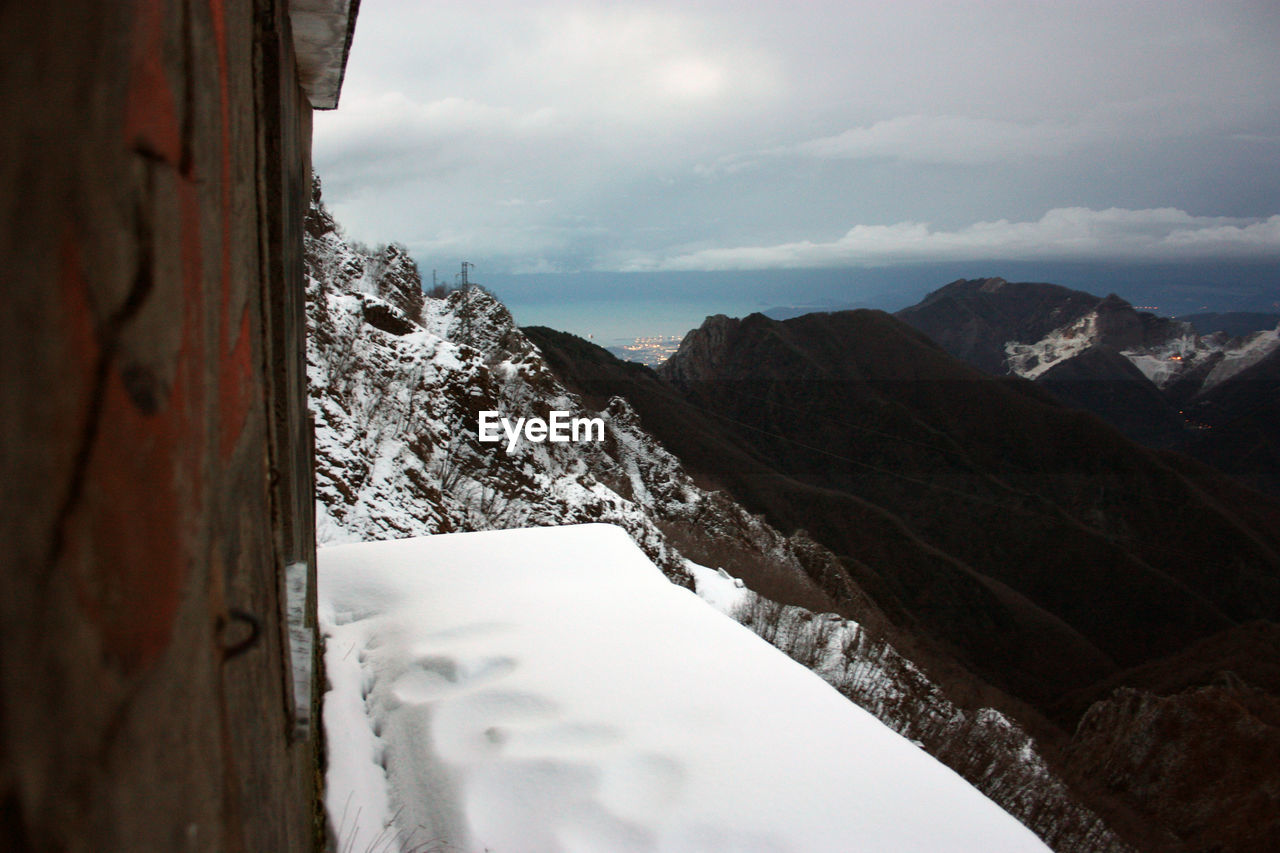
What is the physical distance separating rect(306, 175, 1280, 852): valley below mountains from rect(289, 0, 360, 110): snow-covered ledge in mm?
9225

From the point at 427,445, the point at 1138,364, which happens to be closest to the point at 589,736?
the point at 427,445

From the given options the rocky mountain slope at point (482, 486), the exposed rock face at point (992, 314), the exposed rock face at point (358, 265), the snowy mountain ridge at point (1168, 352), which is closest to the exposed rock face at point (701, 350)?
the exposed rock face at point (358, 265)

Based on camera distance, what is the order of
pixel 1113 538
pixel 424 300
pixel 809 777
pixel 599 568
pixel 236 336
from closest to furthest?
pixel 236 336
pixel 809 777
pixel 599 568
pixel 424 300
pixel 1113 538

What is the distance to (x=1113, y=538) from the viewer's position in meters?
58.4

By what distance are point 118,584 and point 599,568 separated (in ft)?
15.3

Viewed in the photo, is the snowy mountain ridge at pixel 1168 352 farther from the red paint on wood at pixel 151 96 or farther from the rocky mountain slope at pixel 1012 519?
the red paint on wood at pixel 151 96

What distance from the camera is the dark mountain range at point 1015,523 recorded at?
20.4 meters

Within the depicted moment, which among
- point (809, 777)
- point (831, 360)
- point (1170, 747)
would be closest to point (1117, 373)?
point (831, 360)

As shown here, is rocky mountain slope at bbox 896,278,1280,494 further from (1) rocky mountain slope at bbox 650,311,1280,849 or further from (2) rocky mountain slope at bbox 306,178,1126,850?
(2) rocky mountain slope at bbox 306,178,1126,850

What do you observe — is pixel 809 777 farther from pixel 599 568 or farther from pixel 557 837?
pixel 599 568

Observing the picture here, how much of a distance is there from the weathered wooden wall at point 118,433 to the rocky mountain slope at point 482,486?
9.53 meters

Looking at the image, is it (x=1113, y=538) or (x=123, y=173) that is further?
(x=1113, y=538)

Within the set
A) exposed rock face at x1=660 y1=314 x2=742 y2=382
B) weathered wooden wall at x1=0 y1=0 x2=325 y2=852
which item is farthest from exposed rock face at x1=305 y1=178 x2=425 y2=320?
exposed rock face at x1=660 y1=314 x2=742 y2=382

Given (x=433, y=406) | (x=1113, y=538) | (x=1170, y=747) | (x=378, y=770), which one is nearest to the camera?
(x=378, y=770)
